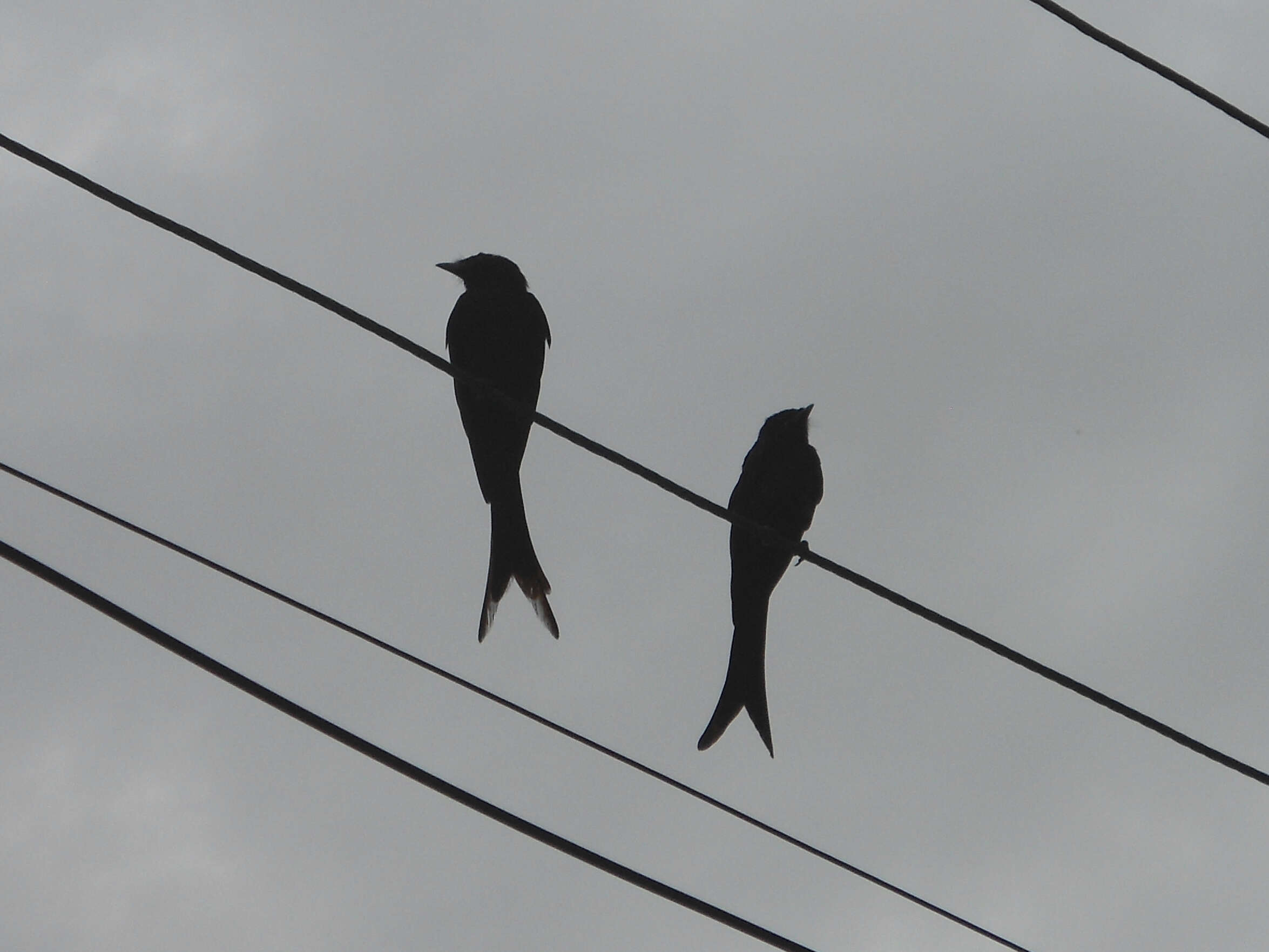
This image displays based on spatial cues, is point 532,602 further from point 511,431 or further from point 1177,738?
point 1177,738

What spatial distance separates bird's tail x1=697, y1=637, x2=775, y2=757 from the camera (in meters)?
5.15

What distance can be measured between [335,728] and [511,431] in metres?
3.75

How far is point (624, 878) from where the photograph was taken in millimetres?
2529

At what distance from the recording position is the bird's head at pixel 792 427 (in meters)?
6.25

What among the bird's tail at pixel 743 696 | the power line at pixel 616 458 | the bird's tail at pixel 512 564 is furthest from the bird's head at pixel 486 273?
the power line at pixel 616 458

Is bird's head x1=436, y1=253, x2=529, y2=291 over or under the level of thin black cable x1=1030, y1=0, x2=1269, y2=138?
over

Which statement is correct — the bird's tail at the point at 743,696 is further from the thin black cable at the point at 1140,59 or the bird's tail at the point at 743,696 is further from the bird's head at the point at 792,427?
the thin black cable at the point at 1140,59

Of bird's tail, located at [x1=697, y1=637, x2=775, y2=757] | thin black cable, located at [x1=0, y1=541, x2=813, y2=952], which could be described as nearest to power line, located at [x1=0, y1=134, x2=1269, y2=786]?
thin black cable, located at [x1=0, y1=541, x2=813, y2=952]

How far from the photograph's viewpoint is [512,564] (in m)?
5.42

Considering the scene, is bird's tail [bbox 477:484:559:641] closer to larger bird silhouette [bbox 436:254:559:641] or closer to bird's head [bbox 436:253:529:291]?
larger bird silhouette [bbox 436:254:559:641]

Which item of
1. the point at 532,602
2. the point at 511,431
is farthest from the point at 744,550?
the point at 532,602

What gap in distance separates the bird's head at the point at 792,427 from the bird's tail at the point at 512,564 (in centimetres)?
116

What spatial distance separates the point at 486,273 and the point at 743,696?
7.12 feet

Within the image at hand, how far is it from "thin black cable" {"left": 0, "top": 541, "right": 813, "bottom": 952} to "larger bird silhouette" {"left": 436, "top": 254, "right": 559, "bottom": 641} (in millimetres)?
3292
